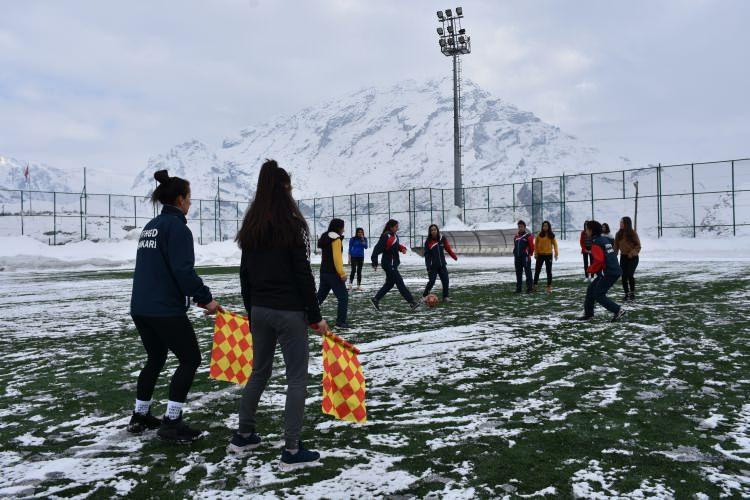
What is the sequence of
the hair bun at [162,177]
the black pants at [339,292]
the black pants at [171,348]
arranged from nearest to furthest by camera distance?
1. the black pants at [171,348]
2. the hair bun at [162,177]
3. the black pants at [339,292]

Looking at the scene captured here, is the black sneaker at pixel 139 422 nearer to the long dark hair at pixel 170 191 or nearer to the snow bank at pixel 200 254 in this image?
the long dark hair at pixel 170 191

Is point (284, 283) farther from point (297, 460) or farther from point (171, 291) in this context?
point (297, 460)

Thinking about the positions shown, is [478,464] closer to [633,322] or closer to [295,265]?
[295,265]

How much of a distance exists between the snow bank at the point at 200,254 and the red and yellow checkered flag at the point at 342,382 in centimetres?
2808

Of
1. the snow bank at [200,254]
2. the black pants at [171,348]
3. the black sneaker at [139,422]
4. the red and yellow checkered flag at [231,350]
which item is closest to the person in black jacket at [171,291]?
the black pants at [171,348]

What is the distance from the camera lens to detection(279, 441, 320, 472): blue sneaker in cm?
402

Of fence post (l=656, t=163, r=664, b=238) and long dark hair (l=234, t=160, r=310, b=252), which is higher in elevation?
fence post (l=656, t=163, r=664, b=238)

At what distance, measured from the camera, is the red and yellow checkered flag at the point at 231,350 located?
5.29m

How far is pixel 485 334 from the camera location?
8.95 m

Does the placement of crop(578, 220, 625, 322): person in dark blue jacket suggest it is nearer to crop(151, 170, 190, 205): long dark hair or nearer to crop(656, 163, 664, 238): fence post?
crop(151, 170, 190, 205): long dark hair

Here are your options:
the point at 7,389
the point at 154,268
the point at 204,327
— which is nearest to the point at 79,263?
the point at 204,327

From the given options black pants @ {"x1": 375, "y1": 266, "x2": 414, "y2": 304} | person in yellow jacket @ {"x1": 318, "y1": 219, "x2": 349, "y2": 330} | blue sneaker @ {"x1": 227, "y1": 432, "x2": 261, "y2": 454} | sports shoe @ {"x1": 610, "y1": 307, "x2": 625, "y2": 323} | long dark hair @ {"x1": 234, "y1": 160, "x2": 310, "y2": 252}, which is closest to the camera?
long dark hair @ {"x1": 234, "y1": 160, "x2": 310, "y2": 252}

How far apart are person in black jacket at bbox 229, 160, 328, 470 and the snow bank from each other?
28.6 m

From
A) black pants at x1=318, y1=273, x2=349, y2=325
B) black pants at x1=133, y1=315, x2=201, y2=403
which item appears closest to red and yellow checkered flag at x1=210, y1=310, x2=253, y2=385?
black pants at x1=133, y1=315, x2=201, y2=403
